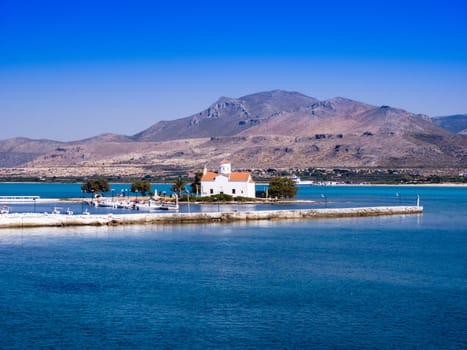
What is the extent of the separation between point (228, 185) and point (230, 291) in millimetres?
54208

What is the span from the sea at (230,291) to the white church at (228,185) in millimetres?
33995

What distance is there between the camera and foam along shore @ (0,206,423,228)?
4925 centimetres

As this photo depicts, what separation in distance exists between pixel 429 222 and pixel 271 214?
39.6ft

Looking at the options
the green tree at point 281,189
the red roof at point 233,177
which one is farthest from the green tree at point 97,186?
the green tree at point 281,189

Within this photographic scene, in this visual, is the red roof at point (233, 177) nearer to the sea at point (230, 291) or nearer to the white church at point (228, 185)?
the white church at point (228, 185)

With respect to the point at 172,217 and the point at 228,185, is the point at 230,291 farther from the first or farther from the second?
the point at 228,185

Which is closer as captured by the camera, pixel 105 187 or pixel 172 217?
pixel 172 217

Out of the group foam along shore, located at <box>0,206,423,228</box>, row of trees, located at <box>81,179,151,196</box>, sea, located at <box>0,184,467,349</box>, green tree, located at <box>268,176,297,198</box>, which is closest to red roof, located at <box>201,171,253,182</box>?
green tree, located at <box>268,176,297,198</box>

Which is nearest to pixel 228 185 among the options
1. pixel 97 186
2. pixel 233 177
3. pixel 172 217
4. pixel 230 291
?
pixel 233 177

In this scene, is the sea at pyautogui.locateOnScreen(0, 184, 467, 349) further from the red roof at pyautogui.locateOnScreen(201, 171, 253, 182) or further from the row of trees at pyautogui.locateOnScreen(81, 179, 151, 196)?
the row of trees at pyautogui.locateOnScreen(81, 179, 151, 196)

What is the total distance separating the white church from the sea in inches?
1338

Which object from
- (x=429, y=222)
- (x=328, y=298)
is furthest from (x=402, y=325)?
(x=429, y=222)

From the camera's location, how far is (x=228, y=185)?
81062 millimetres

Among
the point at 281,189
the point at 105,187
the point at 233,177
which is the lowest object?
the point at 281,189
